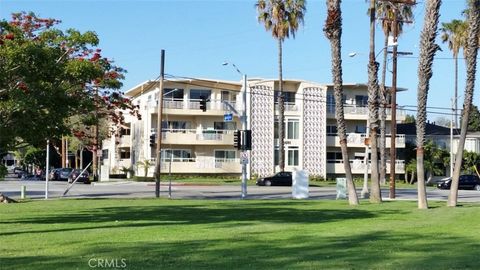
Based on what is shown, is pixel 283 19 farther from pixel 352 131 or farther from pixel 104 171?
pixel 104 171

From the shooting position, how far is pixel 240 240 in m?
13.1

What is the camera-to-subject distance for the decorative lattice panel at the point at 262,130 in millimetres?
63125

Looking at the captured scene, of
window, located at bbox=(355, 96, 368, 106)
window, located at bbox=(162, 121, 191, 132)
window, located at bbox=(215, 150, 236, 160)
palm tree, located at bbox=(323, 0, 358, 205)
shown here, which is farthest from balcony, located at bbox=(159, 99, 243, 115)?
palm tree, located at bbox=(323, 0, 358, 205)

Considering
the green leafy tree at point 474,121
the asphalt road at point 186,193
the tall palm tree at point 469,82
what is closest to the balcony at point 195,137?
the asphalt road at point 186,193

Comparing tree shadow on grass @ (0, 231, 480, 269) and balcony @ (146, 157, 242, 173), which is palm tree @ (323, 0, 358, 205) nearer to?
tree shadow on grass @ (0, 231, 480, 269)

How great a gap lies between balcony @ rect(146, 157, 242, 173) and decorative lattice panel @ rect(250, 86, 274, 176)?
2.19 meters

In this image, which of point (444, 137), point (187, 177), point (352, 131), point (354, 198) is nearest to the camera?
point (354, 198)

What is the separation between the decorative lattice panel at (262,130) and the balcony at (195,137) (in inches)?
109

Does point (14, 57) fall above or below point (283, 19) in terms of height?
below

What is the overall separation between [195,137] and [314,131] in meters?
12.2

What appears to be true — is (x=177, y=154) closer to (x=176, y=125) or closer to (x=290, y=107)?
(x=176, y=125)

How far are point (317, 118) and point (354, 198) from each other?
38644mm

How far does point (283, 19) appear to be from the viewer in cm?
5738

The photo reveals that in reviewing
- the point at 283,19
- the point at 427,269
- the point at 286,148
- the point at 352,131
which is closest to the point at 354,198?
the point at 427,269
